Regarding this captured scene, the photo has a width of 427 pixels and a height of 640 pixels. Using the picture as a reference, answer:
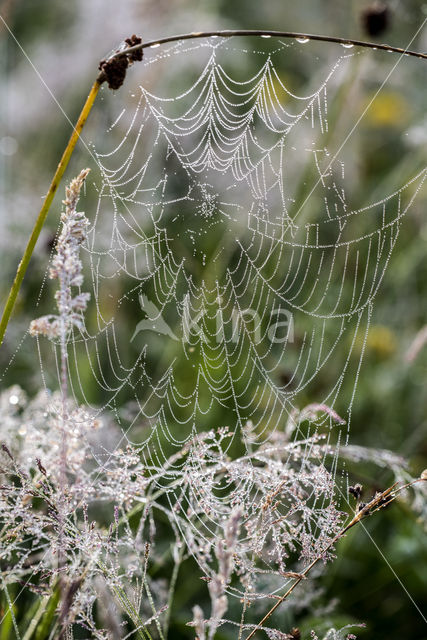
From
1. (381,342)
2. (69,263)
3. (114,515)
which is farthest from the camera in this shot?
(381,342)

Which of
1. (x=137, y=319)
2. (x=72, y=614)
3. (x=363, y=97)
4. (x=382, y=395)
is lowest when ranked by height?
(x=382, y=395)

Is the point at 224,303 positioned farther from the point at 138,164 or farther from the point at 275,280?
the point at 138,164

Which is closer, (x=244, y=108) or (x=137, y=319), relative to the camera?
(x=137, y=319)

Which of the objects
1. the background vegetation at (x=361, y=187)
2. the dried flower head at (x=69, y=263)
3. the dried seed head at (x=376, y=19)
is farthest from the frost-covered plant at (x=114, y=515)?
the dried seed head at (x=376, y=19)

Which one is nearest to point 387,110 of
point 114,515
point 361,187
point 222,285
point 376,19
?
point 361,187

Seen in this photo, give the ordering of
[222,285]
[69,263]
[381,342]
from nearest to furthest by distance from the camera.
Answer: [69,263] → [222,285] → [381,342]

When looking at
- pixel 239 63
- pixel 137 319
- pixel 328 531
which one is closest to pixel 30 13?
pixel 239 63

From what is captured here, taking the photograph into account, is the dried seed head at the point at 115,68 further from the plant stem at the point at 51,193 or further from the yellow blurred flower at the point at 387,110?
the yellow blurred flower at the point at 387,110

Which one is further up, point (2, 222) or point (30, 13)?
point (30, 13)

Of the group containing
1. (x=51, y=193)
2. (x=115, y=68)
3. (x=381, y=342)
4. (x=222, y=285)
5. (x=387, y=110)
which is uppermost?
(x=387, y=110)

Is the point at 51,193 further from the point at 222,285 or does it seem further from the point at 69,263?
the point at 222,285

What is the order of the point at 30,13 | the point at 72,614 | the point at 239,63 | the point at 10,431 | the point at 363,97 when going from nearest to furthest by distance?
the point at 72,614 < the point at 10,431 < the point at 363,97 < the point at 239,63 < the point at 30,13
